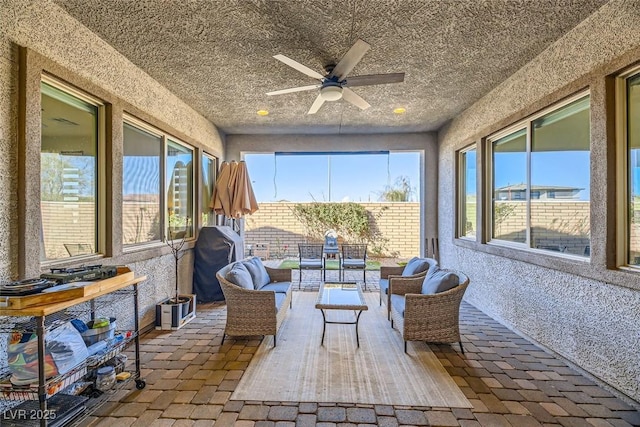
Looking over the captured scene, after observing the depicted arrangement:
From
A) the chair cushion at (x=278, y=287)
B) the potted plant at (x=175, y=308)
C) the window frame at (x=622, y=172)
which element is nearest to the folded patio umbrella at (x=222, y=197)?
the potted plant at (x=175, y=308)

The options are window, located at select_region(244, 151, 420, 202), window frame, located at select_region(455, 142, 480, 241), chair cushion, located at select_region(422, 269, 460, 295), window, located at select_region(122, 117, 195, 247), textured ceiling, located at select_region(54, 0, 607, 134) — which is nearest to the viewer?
textured ceiling, located at select_region(54, 0, 607, 134)

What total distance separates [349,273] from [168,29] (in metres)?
5.22

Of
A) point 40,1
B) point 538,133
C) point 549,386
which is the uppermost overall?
point 40,1

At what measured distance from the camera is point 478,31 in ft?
8.80

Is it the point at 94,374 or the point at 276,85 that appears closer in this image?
the point at 94,374

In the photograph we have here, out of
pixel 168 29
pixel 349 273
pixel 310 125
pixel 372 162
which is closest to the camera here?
pixel 168 29

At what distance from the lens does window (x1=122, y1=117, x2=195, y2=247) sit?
345cm

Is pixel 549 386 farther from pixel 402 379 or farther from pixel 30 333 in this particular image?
pixel 30 333

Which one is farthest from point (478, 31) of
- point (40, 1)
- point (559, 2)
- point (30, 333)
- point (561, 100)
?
point (30, 333)

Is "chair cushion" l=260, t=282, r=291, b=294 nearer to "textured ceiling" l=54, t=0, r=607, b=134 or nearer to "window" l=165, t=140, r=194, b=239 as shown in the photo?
"window" l=165, t=140, r=194, b=239

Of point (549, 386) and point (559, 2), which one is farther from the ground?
point (559, 2)

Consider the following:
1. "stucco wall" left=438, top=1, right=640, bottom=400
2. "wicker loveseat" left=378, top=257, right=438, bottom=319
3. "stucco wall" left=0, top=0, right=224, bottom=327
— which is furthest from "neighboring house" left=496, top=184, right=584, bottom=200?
"stucco wall" left=0, top=0, right=224, bottom=327

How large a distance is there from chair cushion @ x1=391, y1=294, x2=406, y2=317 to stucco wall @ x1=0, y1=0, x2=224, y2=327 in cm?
272

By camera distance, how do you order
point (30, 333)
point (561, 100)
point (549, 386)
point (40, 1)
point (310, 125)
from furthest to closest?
1. point (310, 125)
2. point (561, 100)
3. point (549, 386)
4. point (40, 1)
5. point (30, 333)
